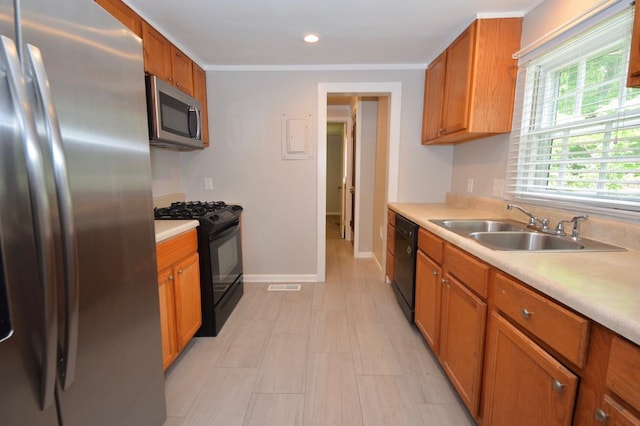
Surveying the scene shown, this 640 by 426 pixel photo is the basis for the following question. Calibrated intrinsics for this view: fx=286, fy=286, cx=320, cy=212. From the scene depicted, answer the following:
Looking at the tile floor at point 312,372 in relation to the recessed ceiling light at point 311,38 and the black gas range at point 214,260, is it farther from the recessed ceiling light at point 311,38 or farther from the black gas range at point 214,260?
the recessed ceiling light at point 311,38

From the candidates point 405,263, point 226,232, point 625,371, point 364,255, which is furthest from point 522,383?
point 364,255

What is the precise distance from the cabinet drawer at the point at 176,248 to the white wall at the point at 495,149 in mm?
2254

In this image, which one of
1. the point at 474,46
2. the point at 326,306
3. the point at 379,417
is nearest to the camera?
the point at 379,417

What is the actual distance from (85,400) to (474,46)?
2.66 meters

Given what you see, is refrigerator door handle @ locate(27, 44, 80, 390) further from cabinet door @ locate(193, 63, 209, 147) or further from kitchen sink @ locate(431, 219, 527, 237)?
cabinet door @ locate(193, 63, 209, 147)

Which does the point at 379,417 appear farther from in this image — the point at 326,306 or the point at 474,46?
the point at 474,46

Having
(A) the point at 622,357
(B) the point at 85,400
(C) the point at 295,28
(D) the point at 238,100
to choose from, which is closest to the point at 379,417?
(A) the point at 622,357

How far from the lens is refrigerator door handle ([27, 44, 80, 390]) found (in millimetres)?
667

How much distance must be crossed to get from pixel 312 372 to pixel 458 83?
227 centimetres

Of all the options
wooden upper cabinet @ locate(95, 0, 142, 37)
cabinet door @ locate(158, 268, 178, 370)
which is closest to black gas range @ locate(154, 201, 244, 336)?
cabinet door @ locate(158, 268, 178, 370)

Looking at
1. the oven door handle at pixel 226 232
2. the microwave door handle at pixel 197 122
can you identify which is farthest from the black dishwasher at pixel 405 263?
the microwave door handle at pixel 197 122

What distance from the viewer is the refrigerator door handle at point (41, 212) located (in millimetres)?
610

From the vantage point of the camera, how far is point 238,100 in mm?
2898

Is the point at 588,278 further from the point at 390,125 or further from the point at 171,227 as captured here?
the point at 390,125
